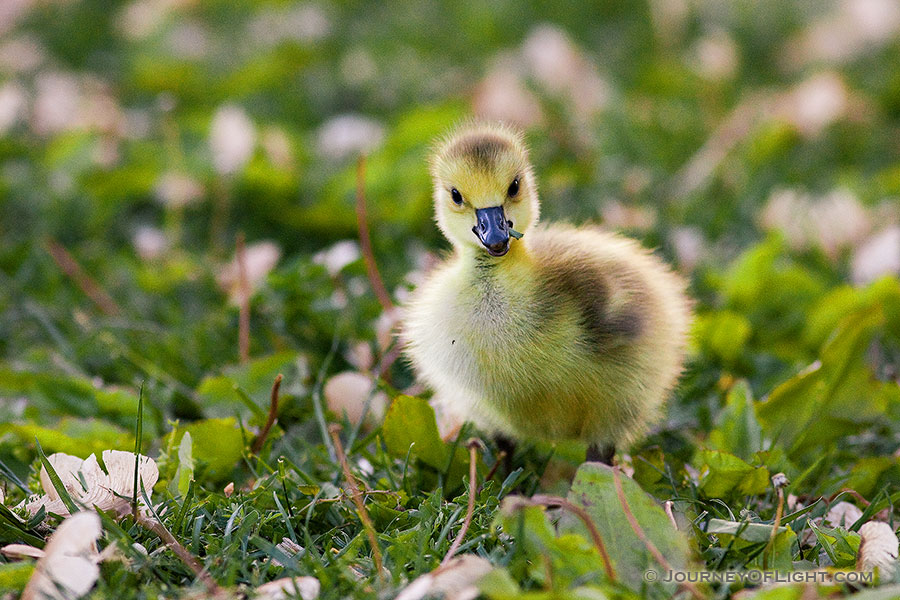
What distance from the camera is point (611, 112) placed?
408 cm

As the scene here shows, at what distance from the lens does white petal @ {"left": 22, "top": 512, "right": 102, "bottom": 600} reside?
56.9 inches

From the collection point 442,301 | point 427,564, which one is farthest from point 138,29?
point 427,564

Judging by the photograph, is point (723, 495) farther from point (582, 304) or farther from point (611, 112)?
point (611, 112)

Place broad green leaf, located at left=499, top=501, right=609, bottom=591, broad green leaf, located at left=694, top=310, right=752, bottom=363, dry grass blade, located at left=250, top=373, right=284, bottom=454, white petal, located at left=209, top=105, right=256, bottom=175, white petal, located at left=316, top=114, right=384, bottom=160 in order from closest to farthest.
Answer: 1. broad green leaf, located at left=499, top=501, right=609, bottom=591
2. dry grass blade, located at left=250, top=373, right=284, bottom=454
3. broad green leaf, located at left=694, top=310, right=752, bottom=363
4. white petal, located at left=209, top=105, right=256, bottom=175
5. white petal, located at left=316, top=114, right=384, bottom=160

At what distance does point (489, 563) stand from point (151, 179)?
7.70 feet

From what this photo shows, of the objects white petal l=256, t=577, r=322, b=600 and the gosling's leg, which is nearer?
white petal l=256, t=577, r=322, b=600

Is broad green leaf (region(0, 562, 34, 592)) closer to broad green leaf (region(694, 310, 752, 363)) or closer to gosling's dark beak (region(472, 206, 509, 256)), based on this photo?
gosling's dark beak (region(472, 206, 509, 256))

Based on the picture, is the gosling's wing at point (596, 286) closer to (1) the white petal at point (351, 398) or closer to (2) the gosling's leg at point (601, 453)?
(2) the gosling's leg at point (601, 453)

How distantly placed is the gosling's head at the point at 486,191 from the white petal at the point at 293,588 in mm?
656

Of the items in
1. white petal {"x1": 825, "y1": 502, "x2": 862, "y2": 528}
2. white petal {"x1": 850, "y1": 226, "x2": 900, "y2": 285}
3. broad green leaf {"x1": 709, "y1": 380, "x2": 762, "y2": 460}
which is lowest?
white petal {"x1": 825, "y1": 502, "x2": 862, "y2": 528}

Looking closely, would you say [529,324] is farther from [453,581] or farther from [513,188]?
[453,581]

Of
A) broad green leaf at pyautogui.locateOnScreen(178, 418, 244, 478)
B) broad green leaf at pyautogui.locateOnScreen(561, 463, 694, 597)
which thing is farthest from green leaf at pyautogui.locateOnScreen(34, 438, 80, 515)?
broad green leaf at pyautogui.locateOnScreen(561, 463, 694, 597)

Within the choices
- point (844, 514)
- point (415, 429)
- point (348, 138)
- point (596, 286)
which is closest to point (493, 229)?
point (596, 286)

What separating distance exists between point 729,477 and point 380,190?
6.05 feet
